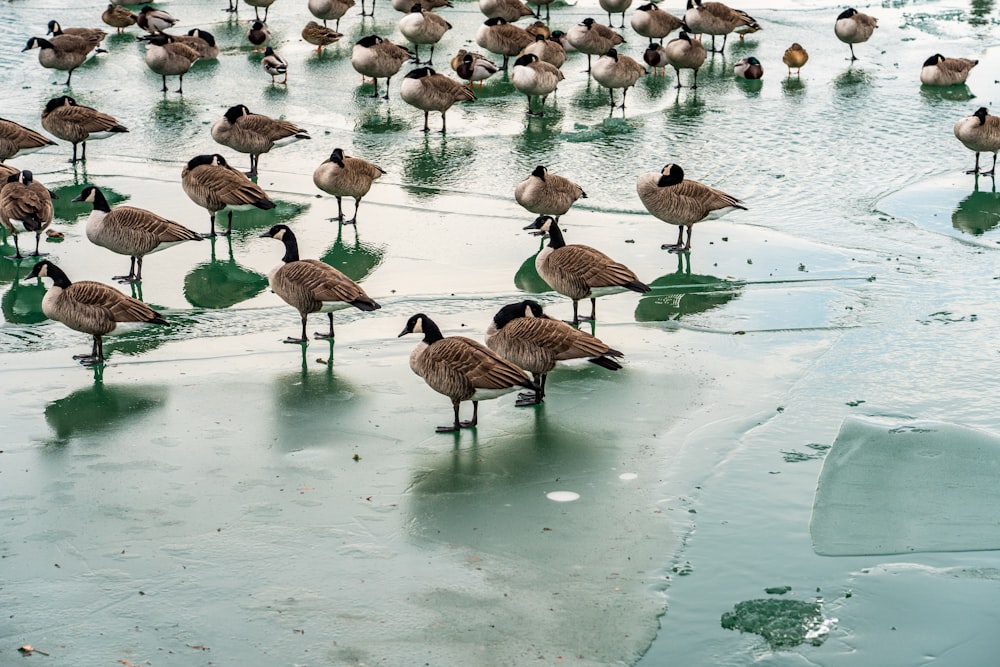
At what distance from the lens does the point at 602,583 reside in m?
7.76

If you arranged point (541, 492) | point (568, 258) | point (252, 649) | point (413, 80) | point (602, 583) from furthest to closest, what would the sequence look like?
point (413, 80)
point (568, 258)
point (541, 492)
point (602, 583)
point (252, 649)

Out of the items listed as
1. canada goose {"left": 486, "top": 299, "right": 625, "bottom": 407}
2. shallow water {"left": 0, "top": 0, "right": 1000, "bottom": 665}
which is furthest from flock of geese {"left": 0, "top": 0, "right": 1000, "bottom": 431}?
shallow water {"left": 0, "top": 0, "right": 1000, "bottom": 665}

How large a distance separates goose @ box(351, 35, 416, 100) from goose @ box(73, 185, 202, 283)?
7.85m

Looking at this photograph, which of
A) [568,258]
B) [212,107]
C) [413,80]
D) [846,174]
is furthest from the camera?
A: [212,107]

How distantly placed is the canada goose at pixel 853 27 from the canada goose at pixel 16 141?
1432cm

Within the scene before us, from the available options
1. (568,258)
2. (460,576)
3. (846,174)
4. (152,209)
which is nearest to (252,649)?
(460,576)

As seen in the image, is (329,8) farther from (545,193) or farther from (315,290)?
(315,290)

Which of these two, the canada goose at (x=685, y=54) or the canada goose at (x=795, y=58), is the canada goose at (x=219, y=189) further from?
the canada goose at (x=795, y=58)

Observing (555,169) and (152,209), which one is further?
(555,169)

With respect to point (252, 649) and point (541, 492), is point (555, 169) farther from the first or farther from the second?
point (252, 649)

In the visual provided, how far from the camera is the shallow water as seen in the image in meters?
7.40

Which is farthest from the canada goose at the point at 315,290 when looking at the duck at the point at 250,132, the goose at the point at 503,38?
the goose at the point at 503,38

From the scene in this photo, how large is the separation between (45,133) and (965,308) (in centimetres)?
1377

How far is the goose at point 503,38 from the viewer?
73.2 feet
